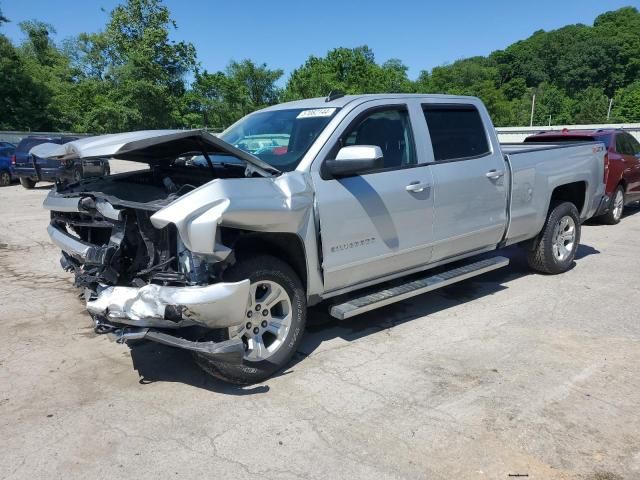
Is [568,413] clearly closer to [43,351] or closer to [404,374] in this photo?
[404,374]

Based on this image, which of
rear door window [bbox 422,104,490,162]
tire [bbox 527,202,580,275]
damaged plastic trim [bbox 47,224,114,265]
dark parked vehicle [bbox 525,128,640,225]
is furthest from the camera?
dark parked vehicle [bbox 525,128,640,225]

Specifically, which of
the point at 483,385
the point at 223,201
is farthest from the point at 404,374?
the point at 223,201

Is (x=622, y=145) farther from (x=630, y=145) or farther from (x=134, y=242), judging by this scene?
(x=134, y=242)

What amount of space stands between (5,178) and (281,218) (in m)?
19.8

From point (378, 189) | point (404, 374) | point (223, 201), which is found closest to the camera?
point (223, 201)

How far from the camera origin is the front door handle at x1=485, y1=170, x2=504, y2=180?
5.45 m

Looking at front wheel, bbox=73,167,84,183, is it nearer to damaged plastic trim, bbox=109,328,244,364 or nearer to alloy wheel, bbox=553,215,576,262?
damaged plastic trim, bbox=109,328,244,364

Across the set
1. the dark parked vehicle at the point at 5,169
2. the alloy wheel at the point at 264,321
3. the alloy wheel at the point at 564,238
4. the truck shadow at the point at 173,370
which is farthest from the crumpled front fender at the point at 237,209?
the dark parked vehicle at the point at 5,169

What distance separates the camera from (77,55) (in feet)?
221

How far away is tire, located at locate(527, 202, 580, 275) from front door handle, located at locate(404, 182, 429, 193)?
7.96 ft

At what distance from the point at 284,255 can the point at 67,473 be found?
1.99 m

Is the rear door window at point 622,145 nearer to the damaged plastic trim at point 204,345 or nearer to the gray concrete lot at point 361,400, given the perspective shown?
the gray concrete lot at point 361,400

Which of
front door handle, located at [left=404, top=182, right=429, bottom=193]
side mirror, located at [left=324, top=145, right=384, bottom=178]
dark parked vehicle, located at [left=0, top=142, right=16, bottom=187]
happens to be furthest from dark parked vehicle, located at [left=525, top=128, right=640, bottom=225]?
dark parked vehicle, located at [left=0, top=142, right=16, bottom=187]

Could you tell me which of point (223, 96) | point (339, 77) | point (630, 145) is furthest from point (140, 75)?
point (630, 145)
